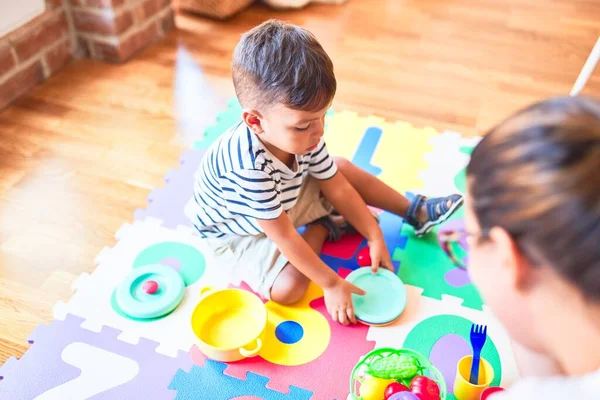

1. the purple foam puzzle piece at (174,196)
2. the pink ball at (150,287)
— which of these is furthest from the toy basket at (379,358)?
the purple foam puzzle piece at (174,196)

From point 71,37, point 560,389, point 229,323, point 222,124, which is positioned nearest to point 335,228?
point 229,323

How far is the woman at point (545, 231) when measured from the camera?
0.50 metres

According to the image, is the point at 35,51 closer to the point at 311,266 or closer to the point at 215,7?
the point at 215,7

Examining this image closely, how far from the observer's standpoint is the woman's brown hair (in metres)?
0.49

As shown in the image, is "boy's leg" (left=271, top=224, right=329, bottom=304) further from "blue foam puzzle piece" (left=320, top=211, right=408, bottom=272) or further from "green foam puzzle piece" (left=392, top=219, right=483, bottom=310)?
"green foam puzzle piece" (left=392, top=219, right=483, bottom=310)

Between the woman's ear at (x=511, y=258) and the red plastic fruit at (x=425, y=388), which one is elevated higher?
the woman's ear at (x=511, y=258)

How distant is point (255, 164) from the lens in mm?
997

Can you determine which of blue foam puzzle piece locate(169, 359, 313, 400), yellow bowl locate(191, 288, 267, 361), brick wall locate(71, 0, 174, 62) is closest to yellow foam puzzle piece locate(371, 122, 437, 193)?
yellow bowl locate(191, 288, 267, 361)

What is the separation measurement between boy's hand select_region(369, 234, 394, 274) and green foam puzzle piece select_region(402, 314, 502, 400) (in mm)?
143

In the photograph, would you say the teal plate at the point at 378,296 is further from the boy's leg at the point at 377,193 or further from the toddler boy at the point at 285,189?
the boy's leg at the point at 377,193

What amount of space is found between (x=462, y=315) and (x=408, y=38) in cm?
127

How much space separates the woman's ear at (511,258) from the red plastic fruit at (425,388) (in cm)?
38

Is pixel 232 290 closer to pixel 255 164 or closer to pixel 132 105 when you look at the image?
pixel 255 164

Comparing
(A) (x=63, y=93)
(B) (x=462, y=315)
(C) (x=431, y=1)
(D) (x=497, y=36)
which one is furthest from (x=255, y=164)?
(C) (x=431, y=1)
